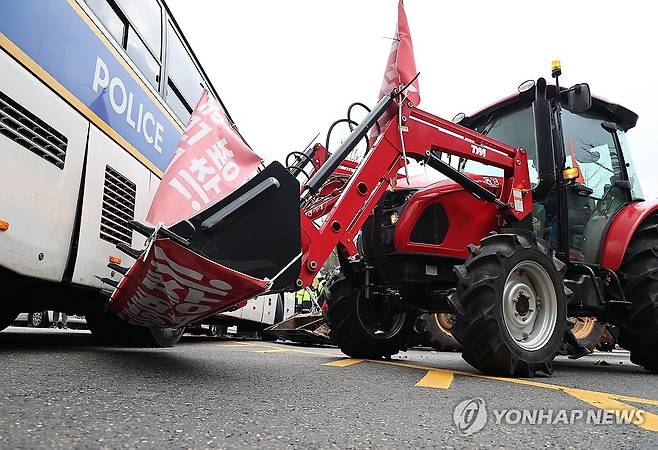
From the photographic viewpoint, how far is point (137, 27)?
14.8 ft

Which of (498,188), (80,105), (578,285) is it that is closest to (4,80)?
(80,105)

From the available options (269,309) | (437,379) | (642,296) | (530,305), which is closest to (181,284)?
(437,379)

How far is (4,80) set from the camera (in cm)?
279

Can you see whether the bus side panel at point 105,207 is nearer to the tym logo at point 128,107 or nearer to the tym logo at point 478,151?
the tym logo at point 128,107

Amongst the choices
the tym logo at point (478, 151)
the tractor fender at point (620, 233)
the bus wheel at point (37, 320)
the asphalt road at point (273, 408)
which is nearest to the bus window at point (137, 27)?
the asphalt road at point (273, 408)

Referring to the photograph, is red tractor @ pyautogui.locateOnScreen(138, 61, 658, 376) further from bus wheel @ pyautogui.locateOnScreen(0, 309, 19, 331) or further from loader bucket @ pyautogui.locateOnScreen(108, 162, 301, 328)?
bus wheel @ pyautogui.locateOnScreen(0, 309, 19, 331)

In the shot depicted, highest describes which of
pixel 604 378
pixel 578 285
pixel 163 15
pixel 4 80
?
pixel 163 15

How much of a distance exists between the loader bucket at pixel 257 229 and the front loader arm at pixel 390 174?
468 mm

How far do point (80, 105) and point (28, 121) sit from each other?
21.7 inches

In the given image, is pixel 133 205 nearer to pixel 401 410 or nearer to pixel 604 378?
pixel 401 410

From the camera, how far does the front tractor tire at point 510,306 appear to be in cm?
356

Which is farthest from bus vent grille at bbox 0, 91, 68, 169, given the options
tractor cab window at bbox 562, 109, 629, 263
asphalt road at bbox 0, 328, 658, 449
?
tractor cab window at bbox 562, 109, 629, 263

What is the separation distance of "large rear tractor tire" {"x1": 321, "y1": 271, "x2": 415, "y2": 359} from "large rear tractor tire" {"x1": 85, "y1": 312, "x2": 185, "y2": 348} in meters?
1.68

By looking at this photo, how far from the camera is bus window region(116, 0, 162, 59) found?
4.40 m
